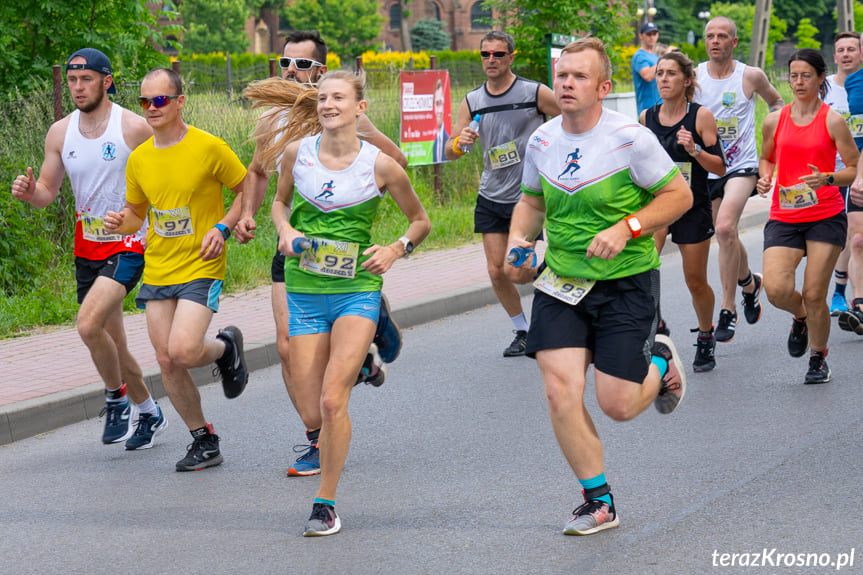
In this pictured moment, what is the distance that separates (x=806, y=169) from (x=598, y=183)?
10.0 feet

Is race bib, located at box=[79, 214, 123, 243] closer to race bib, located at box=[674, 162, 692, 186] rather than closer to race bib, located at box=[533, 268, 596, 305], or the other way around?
race bib, located at box=[533, 268, 596, 305]

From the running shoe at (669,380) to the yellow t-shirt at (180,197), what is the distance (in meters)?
2.23

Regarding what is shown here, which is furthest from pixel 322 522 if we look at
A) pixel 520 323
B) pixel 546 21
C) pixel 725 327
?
pixel 546 21

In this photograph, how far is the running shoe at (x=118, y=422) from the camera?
6.88 meters

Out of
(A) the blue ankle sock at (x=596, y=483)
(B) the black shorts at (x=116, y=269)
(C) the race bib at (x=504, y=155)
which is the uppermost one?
(C) the race bib at (x=504, y=155)

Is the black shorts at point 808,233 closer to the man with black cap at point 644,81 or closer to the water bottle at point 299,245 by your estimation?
the water bottle at point 299,245

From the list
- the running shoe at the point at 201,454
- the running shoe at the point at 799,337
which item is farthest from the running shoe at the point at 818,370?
the running shoe at the point at 201,454

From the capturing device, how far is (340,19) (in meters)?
70.1

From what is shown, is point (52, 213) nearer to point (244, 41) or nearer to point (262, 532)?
point (262, 532)

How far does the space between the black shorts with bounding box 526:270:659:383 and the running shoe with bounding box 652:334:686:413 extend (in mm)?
255

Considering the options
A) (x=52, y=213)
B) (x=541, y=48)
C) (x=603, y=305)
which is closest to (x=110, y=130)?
(x=603, y=305)

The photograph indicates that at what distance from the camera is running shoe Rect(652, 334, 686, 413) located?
517 cm

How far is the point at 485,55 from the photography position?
8.59m

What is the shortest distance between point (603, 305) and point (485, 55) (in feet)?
13.4
